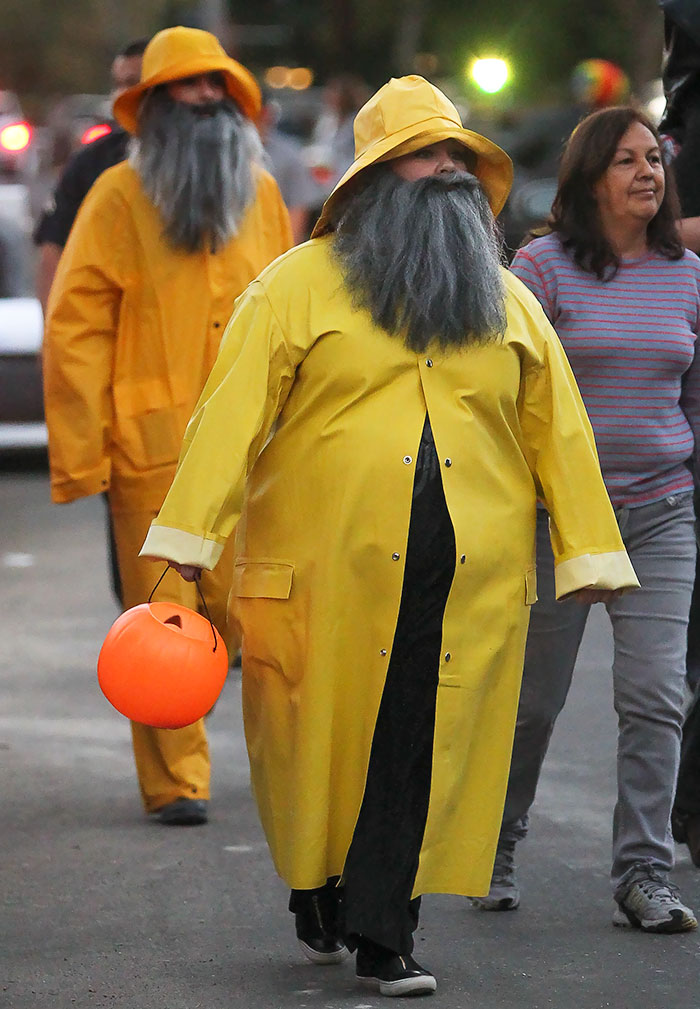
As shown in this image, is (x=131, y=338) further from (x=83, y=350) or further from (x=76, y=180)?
(x=76, y=180)

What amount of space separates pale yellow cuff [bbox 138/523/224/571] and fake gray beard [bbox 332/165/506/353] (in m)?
0.61

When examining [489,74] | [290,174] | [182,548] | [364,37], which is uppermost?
[364,37]

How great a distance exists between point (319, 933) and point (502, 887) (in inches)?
28.4

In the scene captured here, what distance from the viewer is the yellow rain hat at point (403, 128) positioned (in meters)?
4.65

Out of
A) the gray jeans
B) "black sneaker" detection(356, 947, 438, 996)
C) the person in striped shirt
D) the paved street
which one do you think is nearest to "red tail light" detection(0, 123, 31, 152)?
the paved street

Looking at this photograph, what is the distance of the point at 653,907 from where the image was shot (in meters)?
5.14

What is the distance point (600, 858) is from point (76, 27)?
65226 millimetres

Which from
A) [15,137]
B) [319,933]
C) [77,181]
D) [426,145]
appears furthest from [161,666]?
[15,137]

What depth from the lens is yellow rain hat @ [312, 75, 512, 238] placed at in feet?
15.3

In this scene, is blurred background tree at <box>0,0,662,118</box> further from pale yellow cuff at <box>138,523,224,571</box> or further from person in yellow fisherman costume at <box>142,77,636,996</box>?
pale yellow cuff at <box>138,523,224,571</box>

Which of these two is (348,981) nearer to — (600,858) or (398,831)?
(398,831)

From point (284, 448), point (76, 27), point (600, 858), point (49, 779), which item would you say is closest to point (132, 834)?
point (49, 779)

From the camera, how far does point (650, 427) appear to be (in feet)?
17.3

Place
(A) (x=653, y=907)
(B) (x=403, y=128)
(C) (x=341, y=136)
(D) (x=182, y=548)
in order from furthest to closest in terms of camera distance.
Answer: (C) (x=341, y=136)
(A) (x=653, y=907)
(B) (x=403, y=128)
(D) (x=182, y=548)
